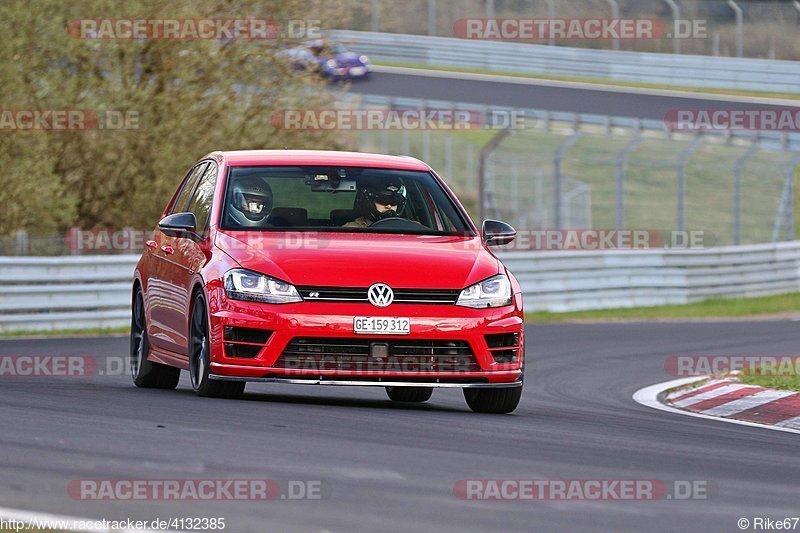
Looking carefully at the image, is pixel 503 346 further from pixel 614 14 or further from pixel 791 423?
pixel 614 14

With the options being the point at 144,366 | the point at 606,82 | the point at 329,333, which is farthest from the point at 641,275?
the point at 606,82

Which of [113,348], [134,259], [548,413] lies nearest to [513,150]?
[134,259]

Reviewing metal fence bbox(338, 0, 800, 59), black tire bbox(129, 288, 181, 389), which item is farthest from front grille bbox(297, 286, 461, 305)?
metal fence bbox(338, 0, 800, 59)

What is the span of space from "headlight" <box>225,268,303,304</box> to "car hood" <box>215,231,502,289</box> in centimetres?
4

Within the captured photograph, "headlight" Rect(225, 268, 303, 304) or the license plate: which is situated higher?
"headlight" Rect(225, 268, 303, 304)

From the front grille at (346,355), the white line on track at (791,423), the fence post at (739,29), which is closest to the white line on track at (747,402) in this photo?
the white line on track at (791,423)

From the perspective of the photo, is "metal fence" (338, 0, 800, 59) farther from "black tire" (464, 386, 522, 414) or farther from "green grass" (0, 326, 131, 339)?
"black tire" (464, 386, 522, 414)

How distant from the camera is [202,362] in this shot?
987 centimetres

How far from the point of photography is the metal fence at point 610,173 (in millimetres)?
34250

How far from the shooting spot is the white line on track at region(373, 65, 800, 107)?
4019 centimetres

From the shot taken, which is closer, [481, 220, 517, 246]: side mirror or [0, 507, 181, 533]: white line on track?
[0, 507, 181, 533]: white line on track

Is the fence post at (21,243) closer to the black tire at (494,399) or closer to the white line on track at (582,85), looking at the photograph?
the black tire at (494,399)

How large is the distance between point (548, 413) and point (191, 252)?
2466 mm

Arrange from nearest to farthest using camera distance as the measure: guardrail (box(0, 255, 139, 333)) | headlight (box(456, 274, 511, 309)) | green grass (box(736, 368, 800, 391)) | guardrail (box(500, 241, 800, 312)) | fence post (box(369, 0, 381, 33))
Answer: headlight (box(456, 274, 511, 309)), green grass (box(736, 368, 800, 391)), guardrail (box(0, 255, 139, 333)), guardrail (box(500, 241, 800, 312)), fence post (box(369, 0, 381, 33))
